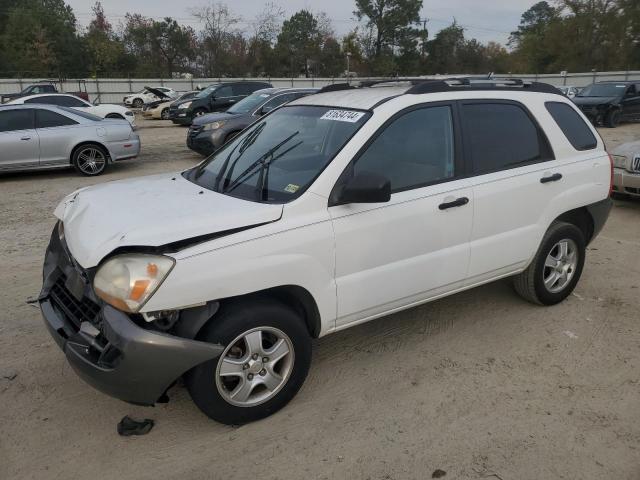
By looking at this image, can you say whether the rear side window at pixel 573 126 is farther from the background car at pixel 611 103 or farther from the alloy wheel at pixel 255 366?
the background car at pixel 611 103

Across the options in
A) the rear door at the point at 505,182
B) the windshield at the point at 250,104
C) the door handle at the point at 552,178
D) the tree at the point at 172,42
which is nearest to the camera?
the rear door at the point at 505,182

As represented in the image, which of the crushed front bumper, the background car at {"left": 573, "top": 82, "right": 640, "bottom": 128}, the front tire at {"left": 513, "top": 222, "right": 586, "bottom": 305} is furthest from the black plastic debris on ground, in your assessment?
the background car at {"left": 573, "top": 82, "right": 640, "bottom": 128}

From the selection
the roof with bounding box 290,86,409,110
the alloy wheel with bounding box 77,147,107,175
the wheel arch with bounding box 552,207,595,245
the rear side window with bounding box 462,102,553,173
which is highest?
the roof with bounding box 290,86,409,110

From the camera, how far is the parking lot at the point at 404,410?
2.68 metres

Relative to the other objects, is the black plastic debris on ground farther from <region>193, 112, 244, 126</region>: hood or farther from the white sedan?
the white sedan

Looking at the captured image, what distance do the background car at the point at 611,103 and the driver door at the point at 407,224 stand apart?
18.2 m

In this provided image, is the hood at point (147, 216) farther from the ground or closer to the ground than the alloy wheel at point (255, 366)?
farther from the ground

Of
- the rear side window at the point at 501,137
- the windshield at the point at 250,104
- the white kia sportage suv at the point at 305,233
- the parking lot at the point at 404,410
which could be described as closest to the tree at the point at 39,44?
the windshield at the point at 250,104

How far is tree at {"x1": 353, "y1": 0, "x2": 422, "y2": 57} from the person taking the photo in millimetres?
72125

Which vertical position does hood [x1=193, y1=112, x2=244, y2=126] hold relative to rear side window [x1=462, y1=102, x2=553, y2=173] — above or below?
below

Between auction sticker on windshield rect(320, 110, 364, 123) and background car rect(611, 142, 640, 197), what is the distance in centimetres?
567

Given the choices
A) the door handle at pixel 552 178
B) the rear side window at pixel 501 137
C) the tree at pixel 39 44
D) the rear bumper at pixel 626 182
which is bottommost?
the rear bumper at pixel 626 182

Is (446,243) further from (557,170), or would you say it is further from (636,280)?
(636,280)

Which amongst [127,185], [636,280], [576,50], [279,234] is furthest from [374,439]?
[576,50]
